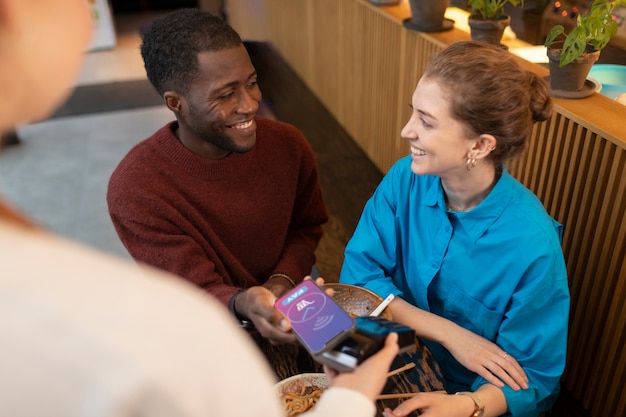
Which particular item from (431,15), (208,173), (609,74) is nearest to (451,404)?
(208,173)

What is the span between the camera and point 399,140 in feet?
9.11

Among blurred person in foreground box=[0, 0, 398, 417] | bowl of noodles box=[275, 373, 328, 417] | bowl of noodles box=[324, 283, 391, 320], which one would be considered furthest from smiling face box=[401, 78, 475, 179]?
blurred person in foreground box=[0, 0, 398, 417]

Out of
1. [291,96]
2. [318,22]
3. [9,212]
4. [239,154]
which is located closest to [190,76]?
[239,154]

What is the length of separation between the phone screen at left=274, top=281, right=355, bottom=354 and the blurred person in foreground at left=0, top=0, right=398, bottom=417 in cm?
37

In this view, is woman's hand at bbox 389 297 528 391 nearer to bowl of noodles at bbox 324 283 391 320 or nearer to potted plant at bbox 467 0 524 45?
bowl of noodles at bbox 324 283 391 320

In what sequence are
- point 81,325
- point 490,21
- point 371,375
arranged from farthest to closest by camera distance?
point 490,21 < point 371,375 < point 81,325

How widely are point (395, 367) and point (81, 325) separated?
0.84m

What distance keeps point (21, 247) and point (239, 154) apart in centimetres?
109

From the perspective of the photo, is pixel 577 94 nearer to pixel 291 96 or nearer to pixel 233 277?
pixel 233 277

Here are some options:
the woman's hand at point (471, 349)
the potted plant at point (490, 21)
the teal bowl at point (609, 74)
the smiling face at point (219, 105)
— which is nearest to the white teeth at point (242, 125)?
the smiling face at point (219, 105)

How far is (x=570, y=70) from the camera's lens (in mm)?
1566

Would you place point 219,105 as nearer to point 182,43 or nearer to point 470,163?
point 182,43

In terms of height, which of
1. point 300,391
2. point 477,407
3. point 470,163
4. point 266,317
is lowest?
point 477,407

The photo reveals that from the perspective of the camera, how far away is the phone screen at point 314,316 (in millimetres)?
932
